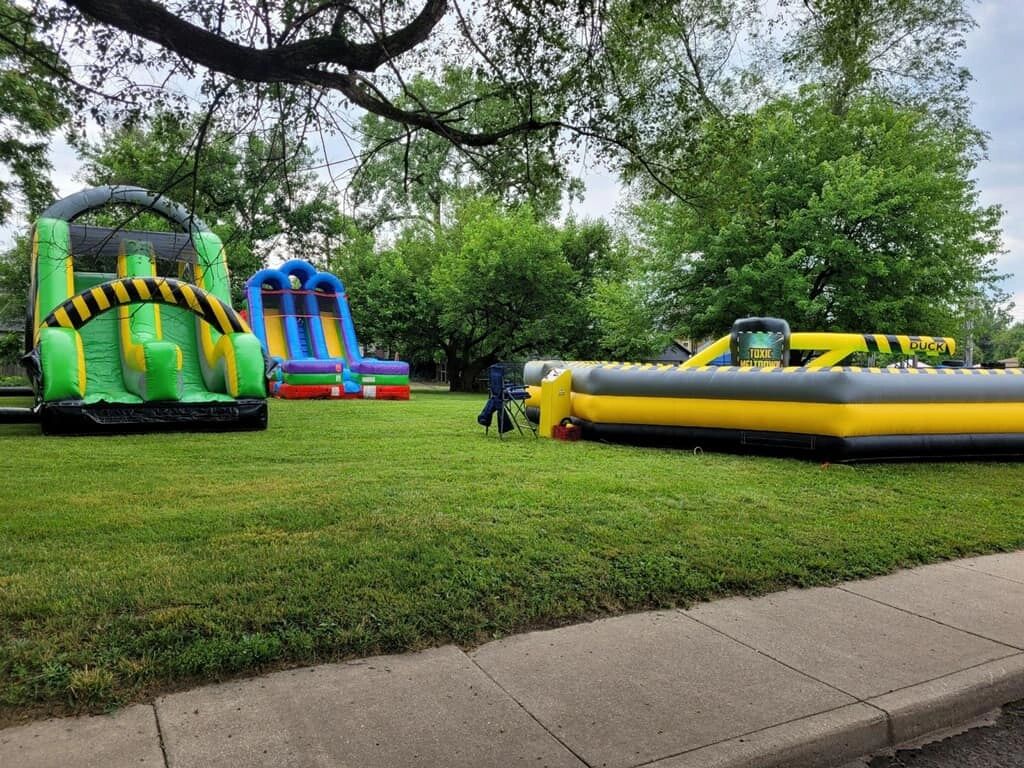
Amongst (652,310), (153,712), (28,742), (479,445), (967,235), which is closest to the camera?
(28,742)

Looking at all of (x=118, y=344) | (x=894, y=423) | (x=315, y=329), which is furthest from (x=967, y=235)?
(x=118, y=344)

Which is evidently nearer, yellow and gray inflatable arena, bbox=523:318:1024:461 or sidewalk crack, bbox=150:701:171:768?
sidewalk crack, bbox=150:701:171:768

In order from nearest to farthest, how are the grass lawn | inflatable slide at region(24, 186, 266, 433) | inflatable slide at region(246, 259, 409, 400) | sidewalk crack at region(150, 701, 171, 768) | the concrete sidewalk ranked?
sidewalk crack at region(150, 701, 171, 768) < the concrete sidewalk < the grass lawn < inflatable slide at region(24, 186, 266, 433) < inflatable slide at region(246, 259, 409, 400)

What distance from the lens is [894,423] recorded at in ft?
26.4

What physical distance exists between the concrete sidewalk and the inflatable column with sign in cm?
990

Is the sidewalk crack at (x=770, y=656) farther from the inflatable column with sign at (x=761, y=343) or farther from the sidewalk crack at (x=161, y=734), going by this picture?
the inflatable column with sign at (x=761, y=343)

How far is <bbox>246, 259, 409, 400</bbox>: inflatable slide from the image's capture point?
1936 cm

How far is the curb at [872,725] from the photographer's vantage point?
243 centimetres

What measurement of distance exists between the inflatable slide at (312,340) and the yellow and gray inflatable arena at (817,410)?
11.2 m

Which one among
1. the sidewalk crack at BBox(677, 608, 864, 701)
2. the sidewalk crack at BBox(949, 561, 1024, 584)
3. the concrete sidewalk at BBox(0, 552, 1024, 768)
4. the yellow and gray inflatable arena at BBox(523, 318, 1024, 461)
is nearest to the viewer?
the concrete sidewalk at BBox(0, 552, 1024, 768)

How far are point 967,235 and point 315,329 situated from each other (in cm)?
1928

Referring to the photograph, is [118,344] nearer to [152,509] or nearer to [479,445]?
[479,445]

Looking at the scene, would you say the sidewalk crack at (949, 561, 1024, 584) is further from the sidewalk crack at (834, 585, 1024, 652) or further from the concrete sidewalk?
the sidewalk crack at (834, 585, 1024, 652)

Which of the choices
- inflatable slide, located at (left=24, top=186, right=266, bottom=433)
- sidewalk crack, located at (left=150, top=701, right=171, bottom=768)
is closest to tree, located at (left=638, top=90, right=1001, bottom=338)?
inflatable slide, located at (left=24, top=186, right=266, bottom=433)
